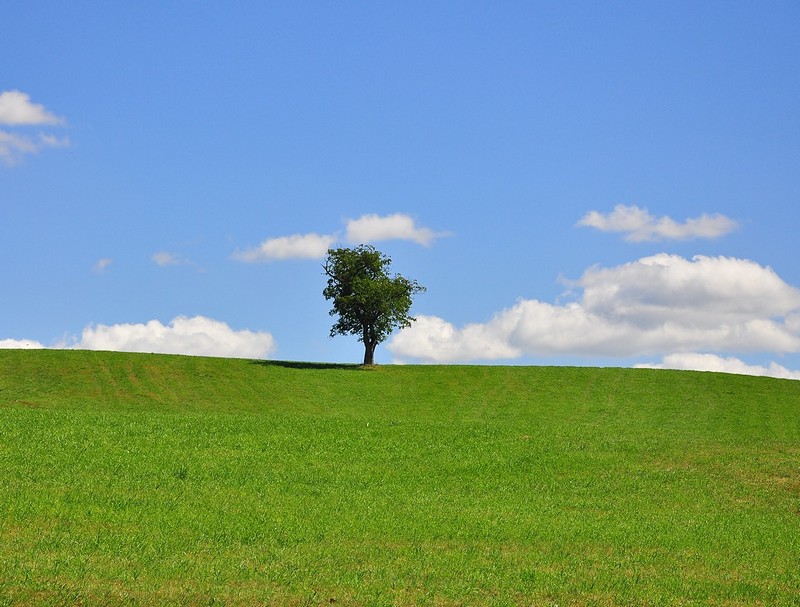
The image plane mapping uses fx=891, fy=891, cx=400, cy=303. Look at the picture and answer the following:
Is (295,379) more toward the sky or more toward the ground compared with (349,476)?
more toward the sky

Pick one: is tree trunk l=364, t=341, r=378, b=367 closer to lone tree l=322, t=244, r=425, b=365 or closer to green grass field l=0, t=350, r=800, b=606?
lone tree l=322, t=244, r=425, b=365

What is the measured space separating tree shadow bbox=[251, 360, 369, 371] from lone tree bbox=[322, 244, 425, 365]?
243 cm

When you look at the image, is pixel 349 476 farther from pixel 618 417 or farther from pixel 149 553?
pixel 618 417

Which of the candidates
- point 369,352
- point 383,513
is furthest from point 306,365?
point 383,513

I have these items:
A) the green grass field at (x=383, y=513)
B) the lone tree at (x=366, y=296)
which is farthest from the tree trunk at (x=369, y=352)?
the green grass field at (x=383, y=513)

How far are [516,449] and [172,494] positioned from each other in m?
16.4

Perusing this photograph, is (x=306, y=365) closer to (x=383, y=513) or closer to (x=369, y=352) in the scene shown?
(x=369, y=352)

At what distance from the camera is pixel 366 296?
323 ft

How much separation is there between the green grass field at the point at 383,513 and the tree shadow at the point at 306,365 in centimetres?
5379

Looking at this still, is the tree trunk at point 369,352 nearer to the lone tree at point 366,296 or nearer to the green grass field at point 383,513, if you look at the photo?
the lone tree at point 366,296

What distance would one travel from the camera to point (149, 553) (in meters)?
20.5

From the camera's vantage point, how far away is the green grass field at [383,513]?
18547 mm

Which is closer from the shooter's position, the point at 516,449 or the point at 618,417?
the point at 516,449

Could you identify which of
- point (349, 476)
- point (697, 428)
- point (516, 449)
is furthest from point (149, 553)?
point (697, 428)
